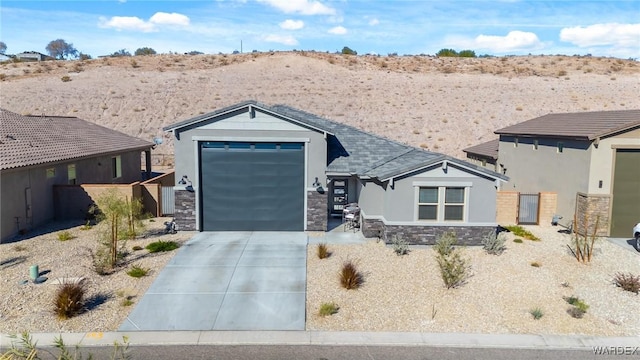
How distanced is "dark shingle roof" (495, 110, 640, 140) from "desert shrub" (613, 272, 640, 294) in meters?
6.74

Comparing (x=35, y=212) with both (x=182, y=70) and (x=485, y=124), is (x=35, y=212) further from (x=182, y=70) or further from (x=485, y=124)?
(x=182, y=70)

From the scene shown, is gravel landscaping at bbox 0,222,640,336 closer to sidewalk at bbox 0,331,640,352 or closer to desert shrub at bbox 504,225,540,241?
sidewalk at bbox 0,331,640,352

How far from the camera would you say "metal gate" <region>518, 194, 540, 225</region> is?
69.4 ft

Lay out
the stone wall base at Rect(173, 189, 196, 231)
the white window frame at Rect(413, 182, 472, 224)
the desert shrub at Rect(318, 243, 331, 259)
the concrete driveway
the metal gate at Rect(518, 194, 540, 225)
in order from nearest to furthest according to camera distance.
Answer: the concrete driveway, the desert shrub at Rect(318, 243, 331, 259), the white window frame at Rect(413, 182, 472, 224), the stone wall base at Rect(173, 189, 196, 231), the metal gate at Rect(518, 194, 540, 225)

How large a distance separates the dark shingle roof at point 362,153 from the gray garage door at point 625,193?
6053mm

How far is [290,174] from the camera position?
764 inches

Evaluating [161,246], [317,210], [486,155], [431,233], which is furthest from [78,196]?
[486,155]

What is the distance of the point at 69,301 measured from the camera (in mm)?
11055

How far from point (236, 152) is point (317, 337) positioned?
10.7 meters

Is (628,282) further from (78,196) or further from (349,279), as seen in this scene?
(78,196)

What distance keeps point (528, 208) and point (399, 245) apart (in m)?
8.87

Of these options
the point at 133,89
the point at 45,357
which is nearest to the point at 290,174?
the point at 45,357

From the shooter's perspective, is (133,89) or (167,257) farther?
(133,89)

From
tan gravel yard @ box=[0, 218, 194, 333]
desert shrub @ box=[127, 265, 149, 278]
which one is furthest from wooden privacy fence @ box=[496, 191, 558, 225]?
desert shrub @ box=[127, 265, 149, 278]
